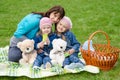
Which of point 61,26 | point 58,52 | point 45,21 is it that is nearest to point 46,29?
point 45,21

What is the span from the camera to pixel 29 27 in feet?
16.4

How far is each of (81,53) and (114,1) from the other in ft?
18.2

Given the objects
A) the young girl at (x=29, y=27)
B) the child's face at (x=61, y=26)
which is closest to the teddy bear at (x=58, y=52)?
the child's face at (x=61, y=26)

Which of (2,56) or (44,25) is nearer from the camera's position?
(44,25)

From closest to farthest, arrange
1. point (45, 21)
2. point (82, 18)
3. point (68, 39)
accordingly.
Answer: point (45, 21) → point (68, 39) → point (82, 18)

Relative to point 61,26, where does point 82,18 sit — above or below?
above

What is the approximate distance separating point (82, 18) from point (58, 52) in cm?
350

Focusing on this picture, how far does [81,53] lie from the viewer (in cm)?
492

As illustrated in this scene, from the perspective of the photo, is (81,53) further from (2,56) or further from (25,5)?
(25,5)

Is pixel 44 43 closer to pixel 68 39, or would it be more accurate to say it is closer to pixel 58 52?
pixel 58 52

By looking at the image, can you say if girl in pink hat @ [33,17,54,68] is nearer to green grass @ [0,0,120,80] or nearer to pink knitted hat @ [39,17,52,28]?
pink knitted hat @ [39,17,52,28]

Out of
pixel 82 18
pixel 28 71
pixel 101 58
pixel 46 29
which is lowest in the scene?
pixel 28 71

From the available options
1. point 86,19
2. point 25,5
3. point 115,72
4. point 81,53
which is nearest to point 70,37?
point 81,53

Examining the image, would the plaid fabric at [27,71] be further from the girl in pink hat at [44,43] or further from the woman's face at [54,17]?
the woman's face at [54,17]
